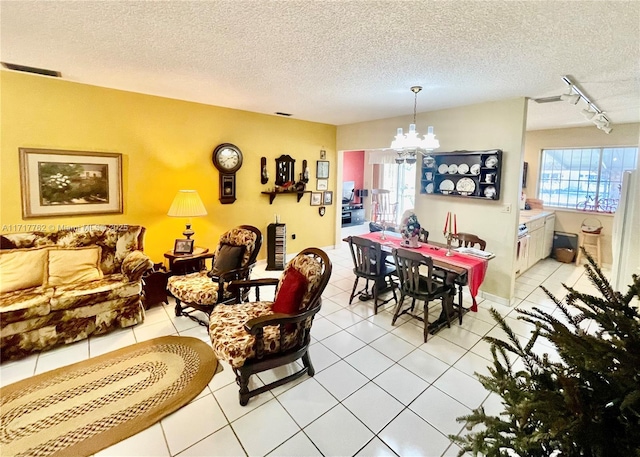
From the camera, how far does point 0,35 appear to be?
87.8 inches

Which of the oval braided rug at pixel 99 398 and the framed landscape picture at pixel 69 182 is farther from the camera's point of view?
the framed landscape picture at pixel 69 182

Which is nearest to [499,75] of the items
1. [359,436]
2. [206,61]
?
[206,61]

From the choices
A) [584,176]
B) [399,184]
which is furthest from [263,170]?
[584,176]

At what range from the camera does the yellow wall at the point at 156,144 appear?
3143 mm

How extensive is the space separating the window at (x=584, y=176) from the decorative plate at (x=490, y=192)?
10.8 ft

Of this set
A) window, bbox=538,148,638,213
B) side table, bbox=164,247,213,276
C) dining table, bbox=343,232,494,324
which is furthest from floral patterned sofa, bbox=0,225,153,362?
window, bbox=538,148,638,213

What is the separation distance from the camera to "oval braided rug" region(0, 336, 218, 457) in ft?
6.08

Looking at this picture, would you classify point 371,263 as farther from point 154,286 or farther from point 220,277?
point 154,286

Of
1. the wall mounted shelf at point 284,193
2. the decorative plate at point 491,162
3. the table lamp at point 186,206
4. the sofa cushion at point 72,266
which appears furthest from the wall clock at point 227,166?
the decorative plate at point 491,162

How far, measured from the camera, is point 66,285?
2.97m

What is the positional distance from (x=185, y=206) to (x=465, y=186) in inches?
146

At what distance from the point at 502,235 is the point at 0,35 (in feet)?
17.1

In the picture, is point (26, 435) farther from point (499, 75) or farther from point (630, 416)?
point (499, 75)

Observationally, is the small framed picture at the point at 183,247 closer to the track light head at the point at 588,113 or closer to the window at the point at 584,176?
the track light head at the point at 588,113
